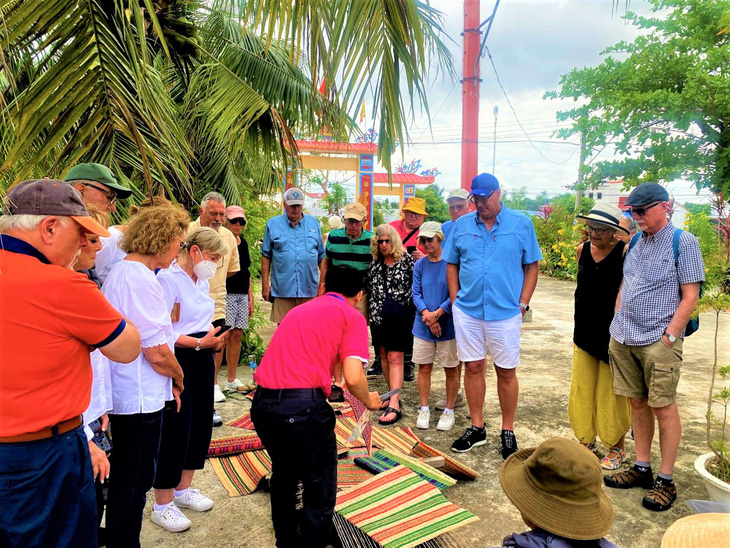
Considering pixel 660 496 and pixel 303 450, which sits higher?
pixel 303 450

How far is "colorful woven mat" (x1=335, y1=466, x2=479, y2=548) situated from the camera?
2555 mm

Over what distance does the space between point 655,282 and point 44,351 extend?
3205 millimetres

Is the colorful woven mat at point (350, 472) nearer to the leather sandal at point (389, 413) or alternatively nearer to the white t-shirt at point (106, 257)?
the leather sandal at point (389, 413)

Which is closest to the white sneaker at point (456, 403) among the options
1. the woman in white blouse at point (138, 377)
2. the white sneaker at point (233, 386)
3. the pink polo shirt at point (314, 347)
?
the white sneaker at point (233, 386)

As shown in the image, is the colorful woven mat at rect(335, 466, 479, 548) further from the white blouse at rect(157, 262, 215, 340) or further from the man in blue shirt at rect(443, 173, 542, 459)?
the white blouse at rect(157, 262, 215, 340)

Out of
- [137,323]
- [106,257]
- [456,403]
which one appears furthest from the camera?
[456,403]

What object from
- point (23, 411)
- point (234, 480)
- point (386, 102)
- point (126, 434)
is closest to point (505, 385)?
point (234, 480)

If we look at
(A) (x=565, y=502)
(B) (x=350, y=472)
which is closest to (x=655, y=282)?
(A) (x=565, y=502)

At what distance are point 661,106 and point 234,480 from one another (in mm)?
14713

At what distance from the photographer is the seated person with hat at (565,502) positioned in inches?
57.3

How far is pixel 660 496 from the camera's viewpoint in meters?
3.13

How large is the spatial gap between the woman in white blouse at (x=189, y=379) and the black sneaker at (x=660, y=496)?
104 inches

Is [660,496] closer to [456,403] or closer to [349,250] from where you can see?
[456,403]

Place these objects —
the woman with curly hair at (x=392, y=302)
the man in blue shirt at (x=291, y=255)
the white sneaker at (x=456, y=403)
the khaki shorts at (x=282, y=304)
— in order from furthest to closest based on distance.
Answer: the khaki shorts at (x=282, y=304)
the man in blue shirt at (x=291, y=255)
the white sneaker at (x=456, y=403)
the woman with curly hair at (x=392, y=302)
